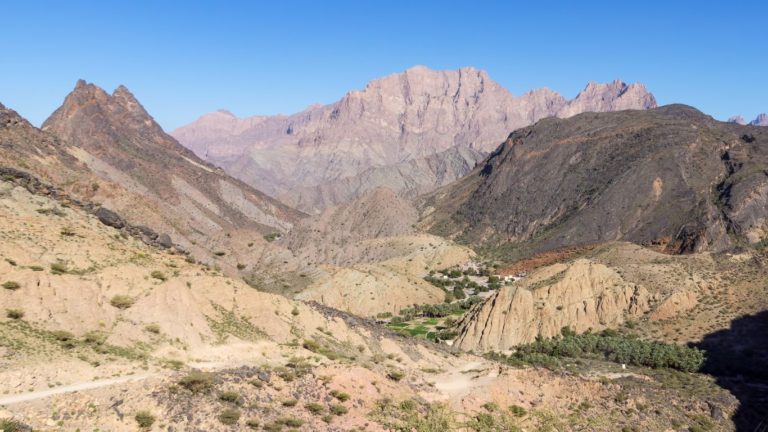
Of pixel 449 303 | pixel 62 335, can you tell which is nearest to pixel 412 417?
pixel 62 335

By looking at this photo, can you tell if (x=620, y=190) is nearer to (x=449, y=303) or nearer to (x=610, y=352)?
(x=449, y=303)

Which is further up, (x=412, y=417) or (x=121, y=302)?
(x=121, y=302)

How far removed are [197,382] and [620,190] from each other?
12622 centimetres

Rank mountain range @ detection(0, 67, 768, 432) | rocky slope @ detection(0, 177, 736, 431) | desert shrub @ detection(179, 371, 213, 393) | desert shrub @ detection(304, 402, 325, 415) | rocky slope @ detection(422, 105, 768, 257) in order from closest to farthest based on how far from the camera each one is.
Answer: rocky slope @ detection(0, 177, 736, 431), desert shrub @ detection(179, 371, 213, 393), mountain range @ detection(0, 67, 768, 432), desert shrub @ detection(304, 402, 325, 415), rocky slope @ detection(422, 105, 768, 257)

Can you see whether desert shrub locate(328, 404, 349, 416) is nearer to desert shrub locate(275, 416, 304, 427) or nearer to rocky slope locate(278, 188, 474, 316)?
desert shrub locate(275, 416, 304, 427)

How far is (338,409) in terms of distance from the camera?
91.2 ft

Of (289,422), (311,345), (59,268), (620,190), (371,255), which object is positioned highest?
(620,190)

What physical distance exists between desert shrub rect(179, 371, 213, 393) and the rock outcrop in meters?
38.9

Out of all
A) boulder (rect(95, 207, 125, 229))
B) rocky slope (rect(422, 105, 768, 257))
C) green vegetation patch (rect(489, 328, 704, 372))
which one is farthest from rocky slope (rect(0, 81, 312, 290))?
rocky slope (rect(422, 105, 768, 257))

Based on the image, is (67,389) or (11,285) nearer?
(67,389)

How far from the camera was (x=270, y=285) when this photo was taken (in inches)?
3083

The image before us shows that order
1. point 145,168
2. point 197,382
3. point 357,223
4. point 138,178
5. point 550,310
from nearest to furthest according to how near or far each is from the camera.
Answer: point 197,382 < point 550,310 < point 138,178 < point 357,223 < point 145,168

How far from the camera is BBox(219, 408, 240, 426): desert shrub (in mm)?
25047

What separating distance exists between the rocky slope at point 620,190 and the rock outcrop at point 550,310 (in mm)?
50629
